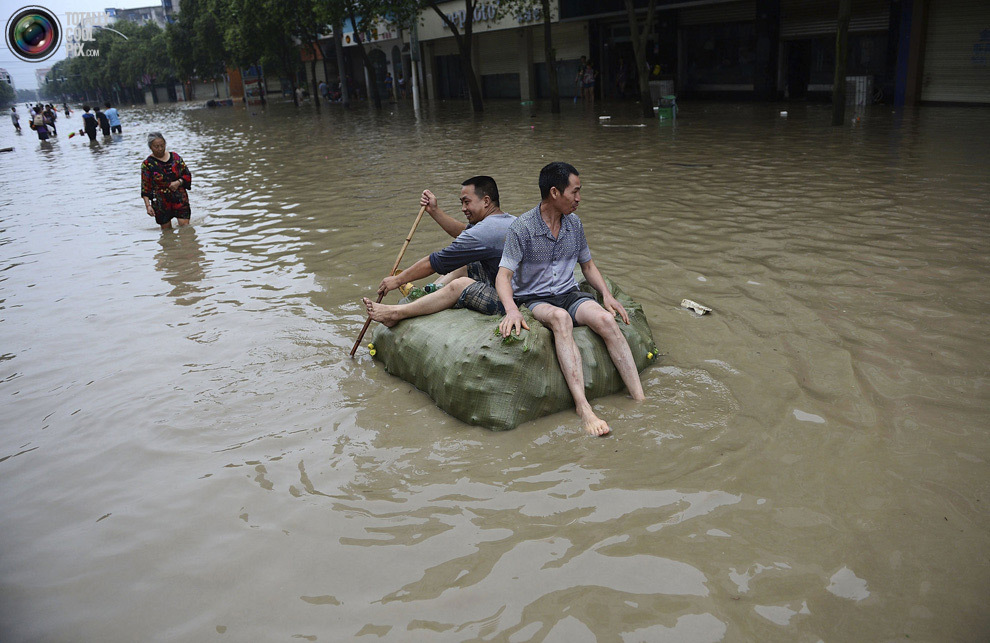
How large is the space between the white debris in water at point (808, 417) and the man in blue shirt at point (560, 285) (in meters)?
0.85

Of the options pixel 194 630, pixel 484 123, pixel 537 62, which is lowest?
pixel 194 630

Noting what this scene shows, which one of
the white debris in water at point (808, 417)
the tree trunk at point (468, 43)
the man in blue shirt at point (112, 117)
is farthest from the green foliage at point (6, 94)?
the white debris in water at point (808, 417)

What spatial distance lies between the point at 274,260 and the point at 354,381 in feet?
11.7

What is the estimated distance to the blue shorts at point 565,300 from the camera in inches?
171

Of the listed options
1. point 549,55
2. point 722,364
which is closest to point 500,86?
point 549,55

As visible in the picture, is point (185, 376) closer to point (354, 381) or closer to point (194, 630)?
point (354, 381)

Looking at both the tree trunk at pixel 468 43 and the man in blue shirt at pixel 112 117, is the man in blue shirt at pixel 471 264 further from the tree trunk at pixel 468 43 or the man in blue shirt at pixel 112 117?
the man in blue shirt at pixel 112 117

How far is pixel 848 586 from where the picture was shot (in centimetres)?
265

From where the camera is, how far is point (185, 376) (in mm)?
5008

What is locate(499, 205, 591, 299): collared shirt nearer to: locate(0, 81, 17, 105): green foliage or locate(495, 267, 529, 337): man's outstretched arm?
locate(495, 267, 529, 337): man's outstretched arm

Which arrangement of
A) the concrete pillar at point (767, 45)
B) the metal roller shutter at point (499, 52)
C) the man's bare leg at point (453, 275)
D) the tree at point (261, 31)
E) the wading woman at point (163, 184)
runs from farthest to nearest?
the tree at point (261, 31)
the metal roller shutter at point (499, 52)
the concrete pillar at point (767, 45)
the wading woman at point (163, 184)
the man's bare leg at point (453, 275)

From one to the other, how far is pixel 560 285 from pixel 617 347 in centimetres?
56

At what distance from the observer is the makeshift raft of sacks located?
13.1 feet

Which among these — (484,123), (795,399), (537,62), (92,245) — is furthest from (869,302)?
(537,62)
